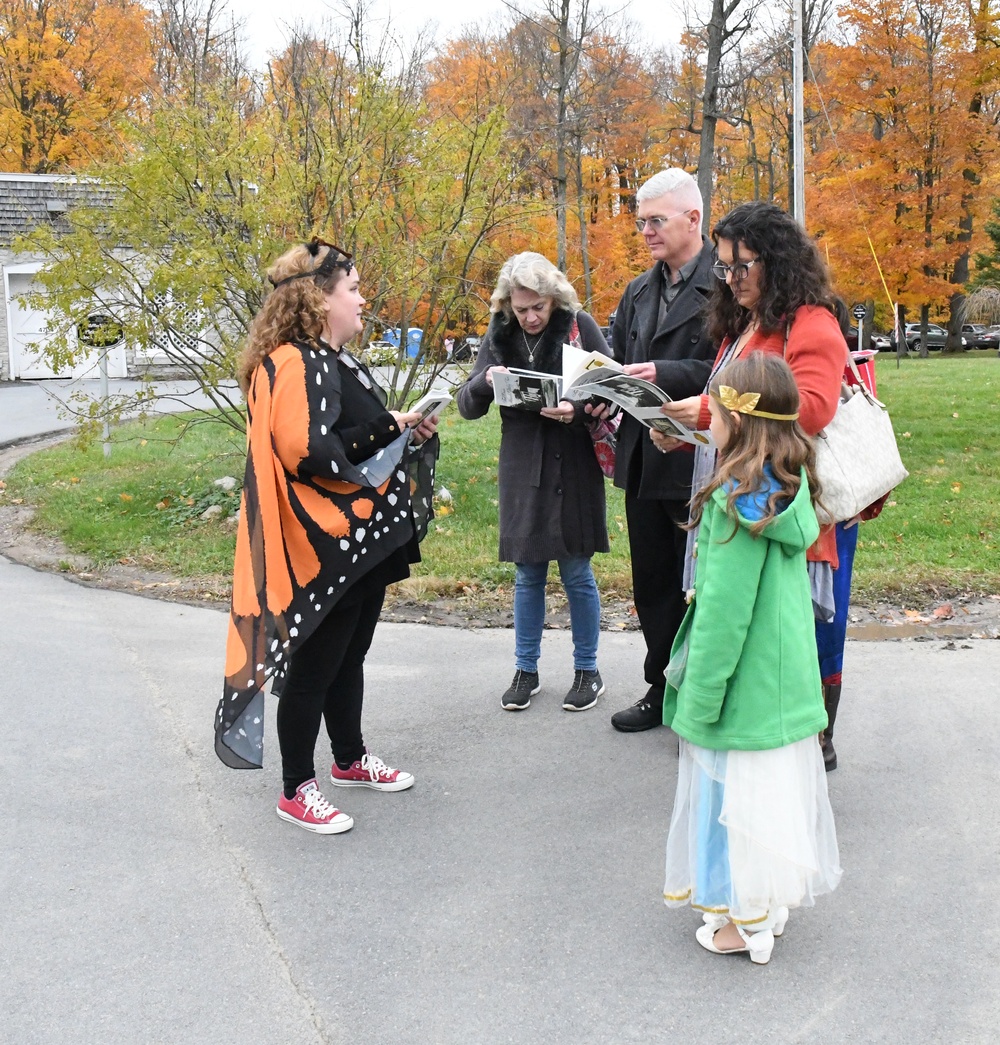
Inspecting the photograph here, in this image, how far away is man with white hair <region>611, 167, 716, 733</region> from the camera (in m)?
4.14

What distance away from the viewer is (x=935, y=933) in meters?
2.99

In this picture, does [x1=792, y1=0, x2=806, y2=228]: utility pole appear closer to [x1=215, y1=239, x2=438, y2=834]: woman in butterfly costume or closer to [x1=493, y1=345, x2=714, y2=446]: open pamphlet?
→ [x1=493, y1=345, x2=714, y2=446]: open pamphlet

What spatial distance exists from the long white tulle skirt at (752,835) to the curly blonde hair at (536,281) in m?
2.17

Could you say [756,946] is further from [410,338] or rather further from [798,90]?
[798,90]

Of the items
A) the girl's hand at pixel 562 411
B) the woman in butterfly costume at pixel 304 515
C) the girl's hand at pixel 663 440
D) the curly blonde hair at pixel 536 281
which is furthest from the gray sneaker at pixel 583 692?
the curly blonde hair at pixel 536 281

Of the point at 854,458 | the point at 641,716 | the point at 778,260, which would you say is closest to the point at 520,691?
the point at 641,716

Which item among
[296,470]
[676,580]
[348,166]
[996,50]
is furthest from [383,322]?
[996,50]

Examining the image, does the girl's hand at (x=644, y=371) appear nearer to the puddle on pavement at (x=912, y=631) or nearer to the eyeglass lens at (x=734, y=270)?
the eyeglass lens at (x=734, y=270)

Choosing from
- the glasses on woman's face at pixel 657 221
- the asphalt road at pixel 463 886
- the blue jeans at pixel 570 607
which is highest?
Answer: the glasses on woman's face at pixel 657 221

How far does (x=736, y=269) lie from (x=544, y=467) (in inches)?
54.9

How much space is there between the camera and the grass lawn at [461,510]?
22.1 ft

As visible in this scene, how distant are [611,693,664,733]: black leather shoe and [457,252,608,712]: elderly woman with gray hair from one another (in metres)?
0.26

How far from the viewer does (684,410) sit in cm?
347

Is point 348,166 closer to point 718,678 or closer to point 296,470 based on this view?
point 296,470
